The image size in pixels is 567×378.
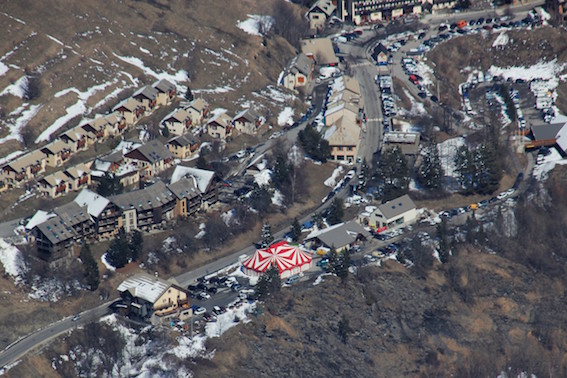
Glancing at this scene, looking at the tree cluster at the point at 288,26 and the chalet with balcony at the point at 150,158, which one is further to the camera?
the tree cluster at the point at 288,26

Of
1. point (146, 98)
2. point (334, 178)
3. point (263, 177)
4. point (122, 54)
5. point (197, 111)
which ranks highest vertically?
point (122, 54)

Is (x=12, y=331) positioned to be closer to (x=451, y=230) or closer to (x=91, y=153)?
(x=91, y=153)

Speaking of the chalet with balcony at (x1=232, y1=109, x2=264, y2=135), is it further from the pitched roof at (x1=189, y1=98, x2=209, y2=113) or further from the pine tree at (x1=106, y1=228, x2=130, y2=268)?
the pine tree at (x1=106, y1=228, x2=130, y2=268)

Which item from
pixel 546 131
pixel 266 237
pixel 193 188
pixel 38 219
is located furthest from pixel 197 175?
pixel 546 131

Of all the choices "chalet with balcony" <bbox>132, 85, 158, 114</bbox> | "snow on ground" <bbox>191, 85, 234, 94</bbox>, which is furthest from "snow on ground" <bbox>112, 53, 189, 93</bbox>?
"chalet with balcony" <bbox>132, 85, 158, 114</bbox>

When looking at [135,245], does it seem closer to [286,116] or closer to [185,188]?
[185,188]

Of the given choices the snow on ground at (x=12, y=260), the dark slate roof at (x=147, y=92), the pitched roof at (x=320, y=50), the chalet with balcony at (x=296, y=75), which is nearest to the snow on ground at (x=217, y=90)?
the dark slate roof at (x=147, y=92)

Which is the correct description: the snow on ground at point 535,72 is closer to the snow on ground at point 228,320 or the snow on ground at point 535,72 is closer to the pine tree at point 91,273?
the snow on ground at point 228,320
